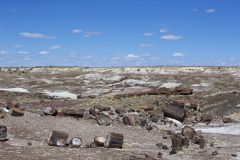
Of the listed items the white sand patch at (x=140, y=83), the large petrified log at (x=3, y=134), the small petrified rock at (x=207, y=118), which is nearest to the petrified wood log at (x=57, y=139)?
the large petrified log at (x=3, y=134)

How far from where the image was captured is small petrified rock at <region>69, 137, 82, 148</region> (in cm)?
1949

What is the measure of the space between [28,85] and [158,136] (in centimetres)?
4653

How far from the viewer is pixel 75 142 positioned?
19.6 m

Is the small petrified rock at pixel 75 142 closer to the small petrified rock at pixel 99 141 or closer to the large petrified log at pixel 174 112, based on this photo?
the small petrified rock at pixel 99 141

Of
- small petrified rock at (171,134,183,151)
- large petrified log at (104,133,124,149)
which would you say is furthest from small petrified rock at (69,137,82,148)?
small petrified rock at (171,134,183,151)

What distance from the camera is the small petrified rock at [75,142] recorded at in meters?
19.5

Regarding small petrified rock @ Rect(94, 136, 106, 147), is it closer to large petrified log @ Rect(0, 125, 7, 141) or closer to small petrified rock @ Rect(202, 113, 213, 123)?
large petrified log @ Rect(0, 125, 7, 141)

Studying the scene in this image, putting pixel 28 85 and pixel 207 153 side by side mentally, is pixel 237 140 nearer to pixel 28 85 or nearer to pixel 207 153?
pixel 207 153

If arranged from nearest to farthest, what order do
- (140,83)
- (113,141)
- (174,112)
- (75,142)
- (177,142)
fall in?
(75,142), (113,141), (177,142), (174,112), (140,83)

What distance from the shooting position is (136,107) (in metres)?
34.2

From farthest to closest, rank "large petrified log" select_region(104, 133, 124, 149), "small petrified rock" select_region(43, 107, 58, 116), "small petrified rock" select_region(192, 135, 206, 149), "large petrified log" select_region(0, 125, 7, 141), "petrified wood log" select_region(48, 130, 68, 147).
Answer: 1. "small petrified rock" select_region(43, 107, 58, 116)
2. "small petrified rock" select_region(192, 135, 206, 149)
3. "large petrified log" select_region(104, 133, 124, 149)
4. "large petrified log" select_region(0, 125, 7, 141)
5. "petrified wood log" select_region(48, 130, 68, 147)

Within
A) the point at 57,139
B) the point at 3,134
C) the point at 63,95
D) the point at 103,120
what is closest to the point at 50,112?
the point at 103,120

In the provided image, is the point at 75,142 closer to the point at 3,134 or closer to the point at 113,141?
the point at 113,141

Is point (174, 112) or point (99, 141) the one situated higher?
point (174, 112)
